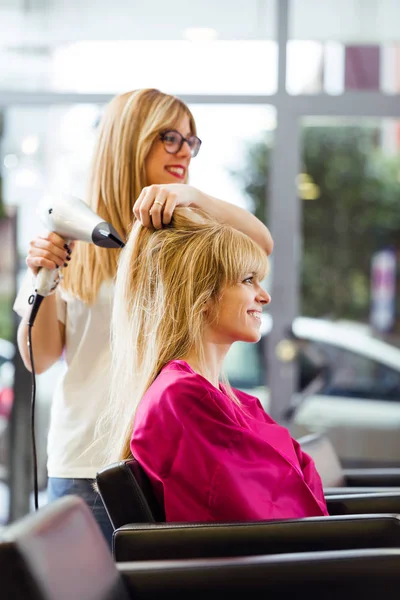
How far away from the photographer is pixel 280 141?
4.37 m

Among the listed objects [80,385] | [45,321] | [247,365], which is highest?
[45,321]

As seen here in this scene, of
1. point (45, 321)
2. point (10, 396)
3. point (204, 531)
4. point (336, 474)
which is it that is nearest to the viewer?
point (204, 531)

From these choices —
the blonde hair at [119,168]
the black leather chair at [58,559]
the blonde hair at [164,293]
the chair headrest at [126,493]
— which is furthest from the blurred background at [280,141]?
the black leather chair at [58,559]

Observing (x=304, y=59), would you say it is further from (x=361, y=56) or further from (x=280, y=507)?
(x=280, y=507)

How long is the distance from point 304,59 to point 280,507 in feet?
9.85

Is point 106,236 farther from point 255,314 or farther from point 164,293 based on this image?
point 255,314

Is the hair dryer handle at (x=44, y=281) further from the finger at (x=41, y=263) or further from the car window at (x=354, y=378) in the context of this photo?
the car window at (x=354, y=378)

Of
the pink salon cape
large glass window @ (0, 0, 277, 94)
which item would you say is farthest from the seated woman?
large glass window @ (0, 0, 277, 94)

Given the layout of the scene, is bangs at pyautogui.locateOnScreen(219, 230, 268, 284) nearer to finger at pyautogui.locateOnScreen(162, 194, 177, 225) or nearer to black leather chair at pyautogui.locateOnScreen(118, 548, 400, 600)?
finger at pyautogui.locateOnScreen(162, 194, 177, 225)

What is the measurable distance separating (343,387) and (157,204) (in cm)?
275

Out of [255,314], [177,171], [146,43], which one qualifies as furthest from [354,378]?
[255,314]

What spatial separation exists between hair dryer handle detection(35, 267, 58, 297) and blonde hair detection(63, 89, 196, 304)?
0.11 m

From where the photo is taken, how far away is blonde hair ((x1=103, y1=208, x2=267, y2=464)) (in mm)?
1854

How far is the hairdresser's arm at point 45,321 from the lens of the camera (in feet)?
6.42
